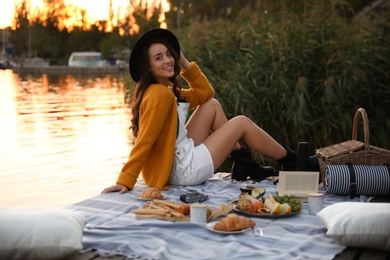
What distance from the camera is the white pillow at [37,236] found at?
9.23 feet

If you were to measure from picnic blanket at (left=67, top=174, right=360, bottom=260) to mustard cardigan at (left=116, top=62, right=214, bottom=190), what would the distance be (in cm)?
47

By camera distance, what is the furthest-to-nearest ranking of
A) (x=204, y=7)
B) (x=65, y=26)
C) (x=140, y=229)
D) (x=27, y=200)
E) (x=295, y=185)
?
(x=65, y=26) < (x=204, y=7) < (x=27, y=200) < (x=295, y=185) < (x=140, y=229)

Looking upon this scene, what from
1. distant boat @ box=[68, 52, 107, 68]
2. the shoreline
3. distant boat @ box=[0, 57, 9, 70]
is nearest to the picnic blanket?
the shoreline

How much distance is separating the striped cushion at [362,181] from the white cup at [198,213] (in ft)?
3.72

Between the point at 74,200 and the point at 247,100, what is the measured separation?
220cm

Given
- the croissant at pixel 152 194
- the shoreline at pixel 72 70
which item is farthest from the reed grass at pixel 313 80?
the shoreline at pixel 72 70

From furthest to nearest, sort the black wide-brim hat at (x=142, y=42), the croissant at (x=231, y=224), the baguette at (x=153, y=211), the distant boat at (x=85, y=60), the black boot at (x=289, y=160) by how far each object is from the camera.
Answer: the distant boat at (x=85, y=60) → the black boot at (x=289, y=160) → the black wide-brim hat at (x=142, y=42) → the baguette at (x=153, y=211) → the croissant at (x=231, y=224)

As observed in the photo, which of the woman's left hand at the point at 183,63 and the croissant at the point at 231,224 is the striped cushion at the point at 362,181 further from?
the woman's left hand at the point at 183,63

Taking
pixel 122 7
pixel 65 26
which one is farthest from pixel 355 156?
pixel 65 26

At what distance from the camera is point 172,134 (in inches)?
178

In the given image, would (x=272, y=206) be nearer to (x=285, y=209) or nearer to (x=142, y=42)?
(x=285, y=209)

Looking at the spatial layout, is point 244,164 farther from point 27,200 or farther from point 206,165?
point 27,200

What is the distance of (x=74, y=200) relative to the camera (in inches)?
223

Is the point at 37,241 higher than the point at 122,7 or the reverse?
the reverse
